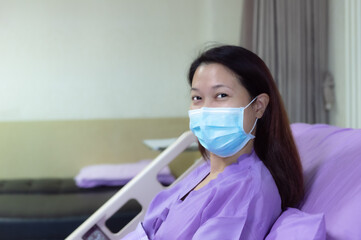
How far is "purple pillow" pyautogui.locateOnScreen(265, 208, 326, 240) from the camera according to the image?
2.34 ft

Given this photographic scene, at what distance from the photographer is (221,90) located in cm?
99

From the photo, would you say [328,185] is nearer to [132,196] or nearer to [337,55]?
[132,196]

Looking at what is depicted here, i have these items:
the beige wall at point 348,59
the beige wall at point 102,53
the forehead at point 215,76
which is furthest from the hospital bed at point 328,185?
the beige wall at point 102,53

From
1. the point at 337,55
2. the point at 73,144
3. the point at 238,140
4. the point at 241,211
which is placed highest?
the point at 337,55

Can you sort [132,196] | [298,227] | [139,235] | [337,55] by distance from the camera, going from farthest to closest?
1. [337,55]
2. [132,196]
3. [139,235]
4. [298,227]

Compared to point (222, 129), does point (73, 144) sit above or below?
below

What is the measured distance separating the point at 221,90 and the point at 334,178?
1.14 feet

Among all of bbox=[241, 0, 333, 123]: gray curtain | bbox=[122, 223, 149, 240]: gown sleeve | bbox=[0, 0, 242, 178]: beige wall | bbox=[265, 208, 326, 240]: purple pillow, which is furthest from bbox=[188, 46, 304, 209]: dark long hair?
bbox=[0, 0, 242, 178]: beige wall

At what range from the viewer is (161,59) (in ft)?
8.18

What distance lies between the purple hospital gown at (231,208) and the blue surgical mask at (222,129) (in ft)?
0.15

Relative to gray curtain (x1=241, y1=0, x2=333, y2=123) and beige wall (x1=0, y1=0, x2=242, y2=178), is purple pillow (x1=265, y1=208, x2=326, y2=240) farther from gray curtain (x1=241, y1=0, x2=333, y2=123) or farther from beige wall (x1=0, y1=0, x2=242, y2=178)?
beige wall (x1=0, y1=0, x2=242, y2=178)

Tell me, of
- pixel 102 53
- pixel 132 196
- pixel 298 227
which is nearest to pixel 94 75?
pixel 102 53

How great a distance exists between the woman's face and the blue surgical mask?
2cm

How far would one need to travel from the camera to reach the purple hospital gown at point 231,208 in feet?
2.76
